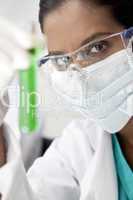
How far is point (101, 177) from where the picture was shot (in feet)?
3.60

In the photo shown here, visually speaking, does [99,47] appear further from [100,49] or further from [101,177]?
[101,177]

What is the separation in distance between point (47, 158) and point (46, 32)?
0.39 meters

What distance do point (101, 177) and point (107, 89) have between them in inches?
10.2

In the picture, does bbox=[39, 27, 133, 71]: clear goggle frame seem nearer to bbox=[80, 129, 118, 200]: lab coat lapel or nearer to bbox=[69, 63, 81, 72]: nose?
bbox=[69, 63, 81, 72]: nose

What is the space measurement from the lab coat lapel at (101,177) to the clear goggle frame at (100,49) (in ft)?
0.84

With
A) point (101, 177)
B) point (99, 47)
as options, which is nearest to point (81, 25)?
point (99, 47)

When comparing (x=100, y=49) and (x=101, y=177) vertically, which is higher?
(x=100, y=49)

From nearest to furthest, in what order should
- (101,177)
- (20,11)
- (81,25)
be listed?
(81,25) → (101,177) → (20,11)

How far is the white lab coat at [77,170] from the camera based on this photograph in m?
1.09

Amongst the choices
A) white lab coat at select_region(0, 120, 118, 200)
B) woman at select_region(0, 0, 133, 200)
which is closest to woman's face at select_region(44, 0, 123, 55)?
woman at select_region(0, 0, 133, 200)

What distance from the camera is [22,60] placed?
28.8 inches

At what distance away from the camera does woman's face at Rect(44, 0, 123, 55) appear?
38.5 inches

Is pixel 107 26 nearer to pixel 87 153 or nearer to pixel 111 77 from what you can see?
pixel 111 77

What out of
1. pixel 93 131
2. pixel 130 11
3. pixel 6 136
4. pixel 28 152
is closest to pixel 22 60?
pixel 6 136
